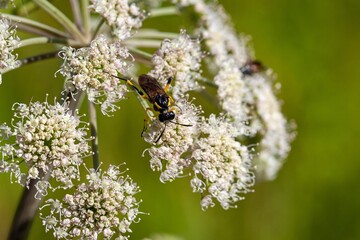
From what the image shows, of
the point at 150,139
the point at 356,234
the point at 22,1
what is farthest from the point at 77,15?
the point at 356,234

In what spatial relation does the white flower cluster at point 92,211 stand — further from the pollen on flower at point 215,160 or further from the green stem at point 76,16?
the green stem at point 76,16

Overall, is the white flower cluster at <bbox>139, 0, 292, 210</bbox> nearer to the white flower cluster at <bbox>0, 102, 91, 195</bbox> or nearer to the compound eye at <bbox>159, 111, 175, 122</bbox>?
the compound eye at <bbox>159, 111, 175, 122</bbox>

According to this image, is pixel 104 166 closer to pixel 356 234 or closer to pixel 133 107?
pixel 133 107

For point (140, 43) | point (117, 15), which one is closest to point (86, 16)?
point (117, 15)

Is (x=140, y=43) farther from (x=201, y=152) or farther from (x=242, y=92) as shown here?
(x=201, y=152)

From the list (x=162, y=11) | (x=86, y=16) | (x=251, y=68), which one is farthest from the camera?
(x=251, y=68)
